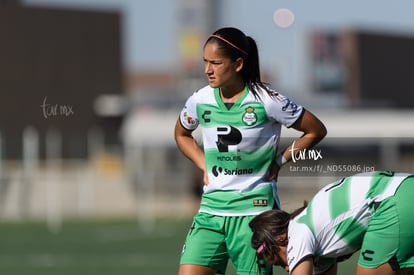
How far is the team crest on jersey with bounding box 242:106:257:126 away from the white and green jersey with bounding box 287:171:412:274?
695 millimetres

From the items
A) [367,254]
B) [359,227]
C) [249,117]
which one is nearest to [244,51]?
[249,117]

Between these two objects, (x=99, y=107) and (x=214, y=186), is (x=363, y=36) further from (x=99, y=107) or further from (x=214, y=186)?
(x=99, y=107)

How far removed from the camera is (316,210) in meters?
6.72

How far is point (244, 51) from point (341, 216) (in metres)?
1.20

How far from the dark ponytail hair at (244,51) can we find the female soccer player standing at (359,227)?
914mm

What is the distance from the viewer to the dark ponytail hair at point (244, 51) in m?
7.32

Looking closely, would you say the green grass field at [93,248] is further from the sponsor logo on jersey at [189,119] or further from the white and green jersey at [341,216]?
the white and green jersey at [341,216]

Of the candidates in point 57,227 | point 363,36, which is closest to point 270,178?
point 363,36

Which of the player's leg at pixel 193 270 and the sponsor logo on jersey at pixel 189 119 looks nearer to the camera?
the player's leg at pixel 193 270

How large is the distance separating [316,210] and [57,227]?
19504mm

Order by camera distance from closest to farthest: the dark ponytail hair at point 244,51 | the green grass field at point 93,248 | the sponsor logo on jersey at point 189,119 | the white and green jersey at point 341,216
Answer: the white and green jersey at point 341,216
the dark ponytail hair at point 244,51
the sponsor logo on jersey at point 189,119
the green grass field at point 93,248

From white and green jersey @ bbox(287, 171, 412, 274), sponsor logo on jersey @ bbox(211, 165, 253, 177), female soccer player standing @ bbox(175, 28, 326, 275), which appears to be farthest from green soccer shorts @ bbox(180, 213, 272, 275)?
white and green jersey @ bbox(287, 171, 412, 274)

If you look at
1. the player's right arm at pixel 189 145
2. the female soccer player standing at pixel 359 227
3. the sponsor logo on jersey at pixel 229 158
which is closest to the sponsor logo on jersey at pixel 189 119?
the player's right arm at pixel 189 145

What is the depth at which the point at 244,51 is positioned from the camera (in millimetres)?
7363
